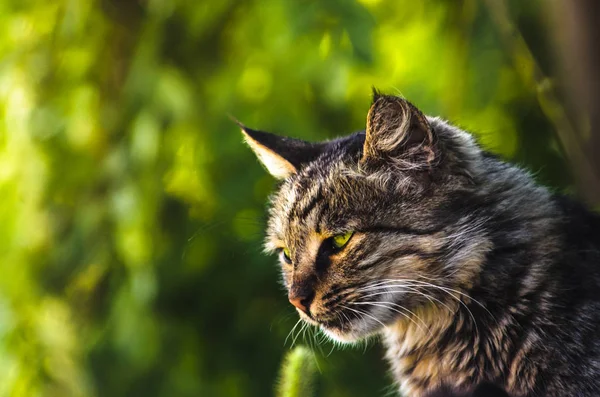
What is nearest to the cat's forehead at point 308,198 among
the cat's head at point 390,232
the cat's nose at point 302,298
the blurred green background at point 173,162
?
the cat's head at point 390,232

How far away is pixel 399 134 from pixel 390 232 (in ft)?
0.60

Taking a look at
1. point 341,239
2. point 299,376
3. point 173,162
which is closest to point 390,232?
point 341,239

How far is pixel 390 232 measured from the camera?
1.48 m

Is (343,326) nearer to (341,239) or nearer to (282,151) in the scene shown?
(341,239)

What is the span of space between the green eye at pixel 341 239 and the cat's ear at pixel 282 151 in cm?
27

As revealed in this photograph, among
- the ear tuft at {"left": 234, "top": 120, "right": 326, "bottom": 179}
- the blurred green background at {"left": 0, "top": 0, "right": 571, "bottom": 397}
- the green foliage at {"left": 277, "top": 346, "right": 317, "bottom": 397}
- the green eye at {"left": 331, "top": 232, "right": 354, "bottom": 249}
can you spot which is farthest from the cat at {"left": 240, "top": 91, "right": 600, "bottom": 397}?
the blurred green background at {"left": 0, "top": 0, "right": 571, "bottom": 397}

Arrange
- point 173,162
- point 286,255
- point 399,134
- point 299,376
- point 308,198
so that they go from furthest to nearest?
point 173,162 → point 286,255 → point 308,198 → point 399,134 → point 299,376

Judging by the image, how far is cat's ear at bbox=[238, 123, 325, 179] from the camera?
1.75 m

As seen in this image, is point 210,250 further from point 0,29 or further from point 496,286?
point 496,286

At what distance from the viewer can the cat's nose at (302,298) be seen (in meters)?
1.53

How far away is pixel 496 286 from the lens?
148 centimetres

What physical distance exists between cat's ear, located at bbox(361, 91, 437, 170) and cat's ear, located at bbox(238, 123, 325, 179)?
0.79 ft

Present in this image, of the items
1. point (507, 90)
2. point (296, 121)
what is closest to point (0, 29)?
point (296, 121)

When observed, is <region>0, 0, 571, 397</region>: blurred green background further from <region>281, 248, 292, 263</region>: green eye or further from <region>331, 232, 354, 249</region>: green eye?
<region>331, 232, 354, 249</region>: green eye
